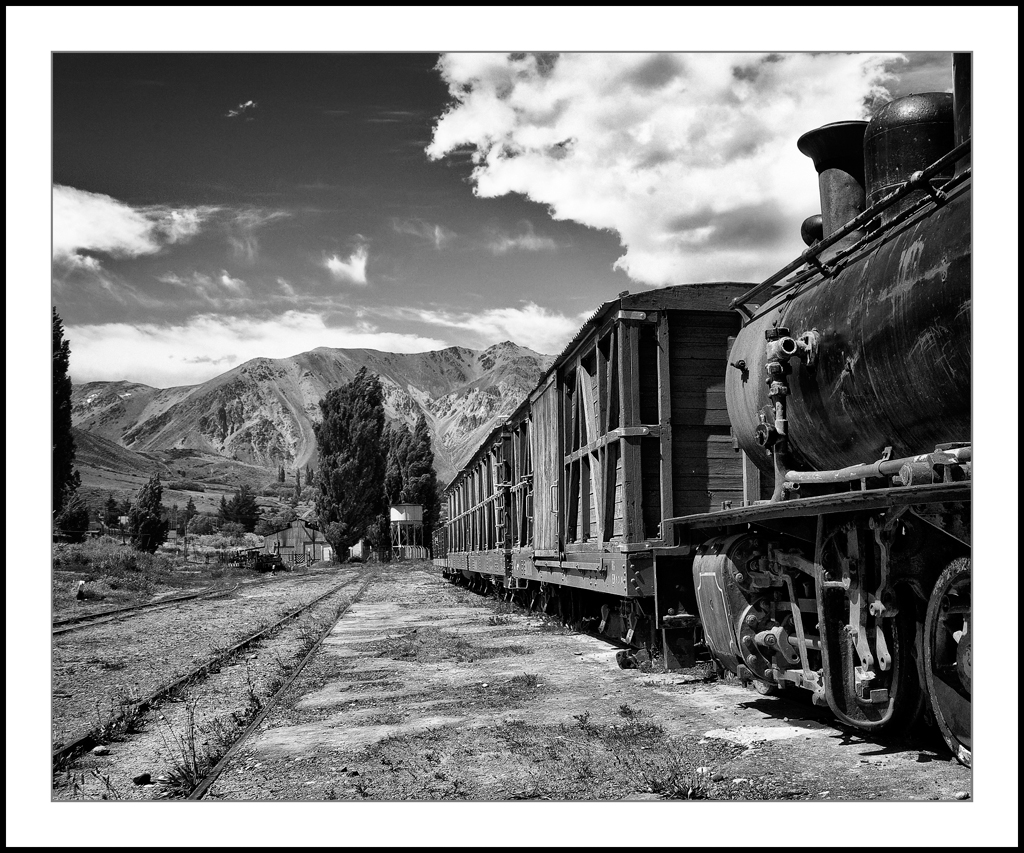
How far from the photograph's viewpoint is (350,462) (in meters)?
61.6

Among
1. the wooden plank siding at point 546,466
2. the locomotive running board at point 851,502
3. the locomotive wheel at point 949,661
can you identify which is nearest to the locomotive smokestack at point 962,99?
the locomotive running board at point 851,502

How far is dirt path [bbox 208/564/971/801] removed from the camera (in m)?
4.50

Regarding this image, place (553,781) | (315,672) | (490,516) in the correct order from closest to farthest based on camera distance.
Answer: (553,781)
(315,672)
(490,516)

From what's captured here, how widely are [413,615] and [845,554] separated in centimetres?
1376

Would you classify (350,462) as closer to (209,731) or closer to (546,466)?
(546,466)

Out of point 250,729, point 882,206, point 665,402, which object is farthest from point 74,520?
point 882,206

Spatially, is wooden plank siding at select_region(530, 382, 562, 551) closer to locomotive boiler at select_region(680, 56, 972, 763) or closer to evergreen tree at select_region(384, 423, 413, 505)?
locomotive boiler at select_region(680, 56, 972, 763)

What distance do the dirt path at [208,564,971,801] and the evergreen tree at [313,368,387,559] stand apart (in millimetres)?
51920

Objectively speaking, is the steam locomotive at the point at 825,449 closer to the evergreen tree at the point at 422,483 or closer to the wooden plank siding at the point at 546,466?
the wooden plank siding at the point at 546,466

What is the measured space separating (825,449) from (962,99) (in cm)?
218

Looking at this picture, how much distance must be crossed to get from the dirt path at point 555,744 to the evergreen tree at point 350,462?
5192 centimetres

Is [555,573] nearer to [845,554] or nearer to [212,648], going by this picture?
[212,648]
